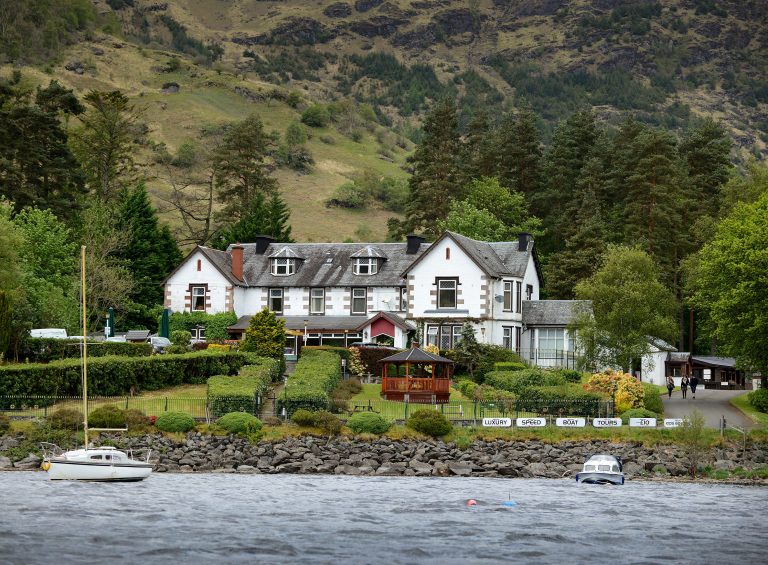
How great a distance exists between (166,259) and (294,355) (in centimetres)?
2240

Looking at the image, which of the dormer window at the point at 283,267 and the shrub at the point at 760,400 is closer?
the shrub at the point at 760,400

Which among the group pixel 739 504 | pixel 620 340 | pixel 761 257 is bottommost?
pixel 739 504

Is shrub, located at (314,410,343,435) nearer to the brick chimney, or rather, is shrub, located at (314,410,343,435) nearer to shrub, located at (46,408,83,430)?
shrub, located at (46,408,83,430)

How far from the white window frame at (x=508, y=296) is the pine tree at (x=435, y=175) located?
28848 mm

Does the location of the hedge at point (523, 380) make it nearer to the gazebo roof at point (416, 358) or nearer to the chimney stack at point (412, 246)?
the gazebo roof at point (416, 358)

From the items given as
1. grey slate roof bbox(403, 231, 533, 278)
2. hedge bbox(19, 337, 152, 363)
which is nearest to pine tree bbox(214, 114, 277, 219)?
grey slate roof bbox(403, 231, 533, 278)

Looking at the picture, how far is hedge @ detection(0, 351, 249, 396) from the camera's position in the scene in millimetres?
68438

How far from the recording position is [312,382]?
71.3 m

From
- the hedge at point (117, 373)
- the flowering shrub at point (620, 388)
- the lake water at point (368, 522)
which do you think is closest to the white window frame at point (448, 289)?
the flowering shrub at point (620, 388)

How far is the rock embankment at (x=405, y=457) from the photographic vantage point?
61688 millimetres

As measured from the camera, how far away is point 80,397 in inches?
2744

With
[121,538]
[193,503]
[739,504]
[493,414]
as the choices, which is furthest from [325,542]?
[493,414]

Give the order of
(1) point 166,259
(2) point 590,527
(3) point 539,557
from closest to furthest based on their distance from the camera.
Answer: (3) point 539,557 < (2) point 590,527 < (1) point 166,259

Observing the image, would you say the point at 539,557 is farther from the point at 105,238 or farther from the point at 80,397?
the point at 105,238
